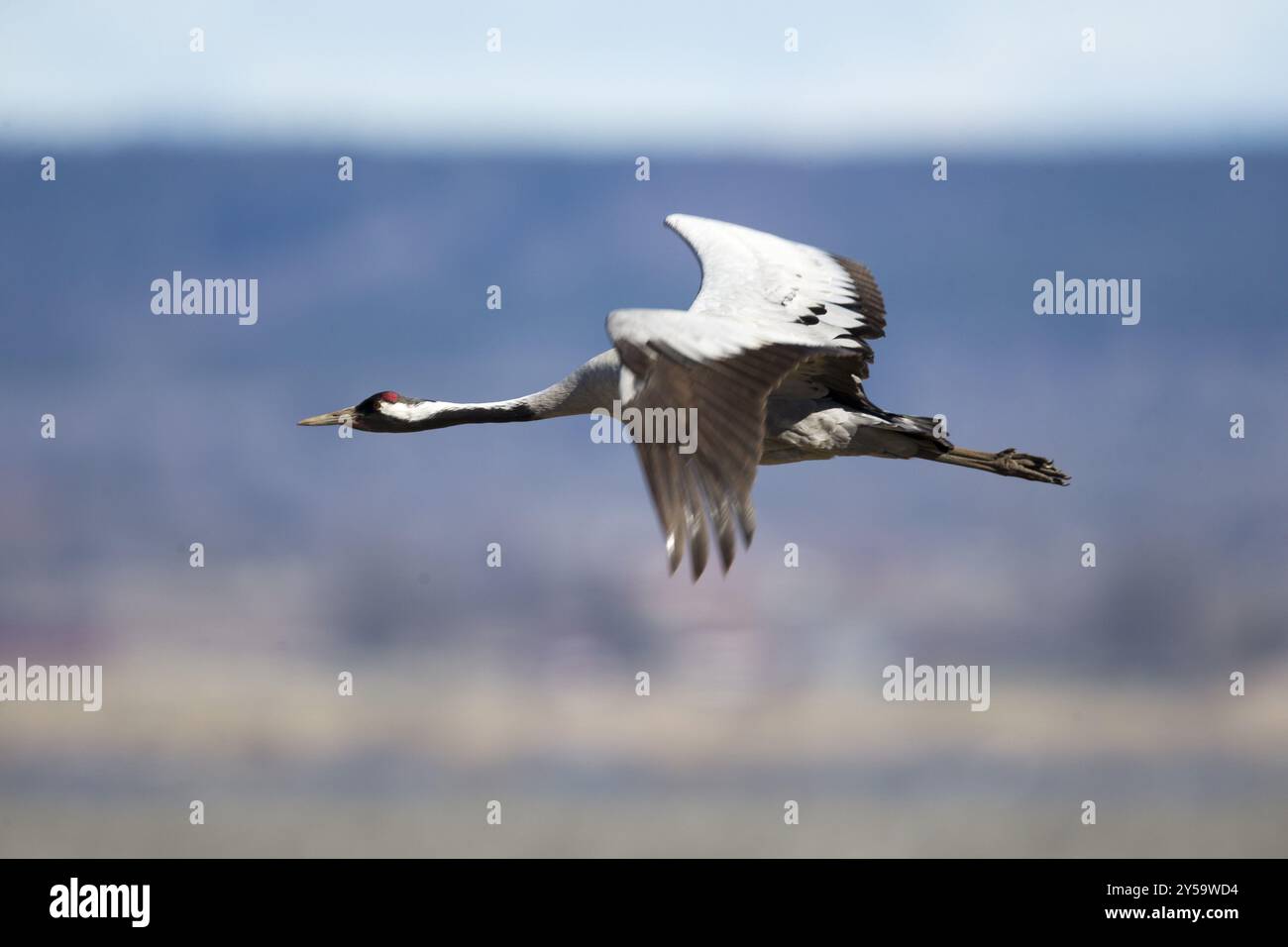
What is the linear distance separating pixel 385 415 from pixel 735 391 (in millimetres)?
3669

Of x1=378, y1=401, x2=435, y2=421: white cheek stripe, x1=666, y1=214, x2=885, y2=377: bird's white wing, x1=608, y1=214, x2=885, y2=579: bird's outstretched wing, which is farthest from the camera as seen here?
x1=378, y1=401, x2=435, y2=421: white cheek stripe

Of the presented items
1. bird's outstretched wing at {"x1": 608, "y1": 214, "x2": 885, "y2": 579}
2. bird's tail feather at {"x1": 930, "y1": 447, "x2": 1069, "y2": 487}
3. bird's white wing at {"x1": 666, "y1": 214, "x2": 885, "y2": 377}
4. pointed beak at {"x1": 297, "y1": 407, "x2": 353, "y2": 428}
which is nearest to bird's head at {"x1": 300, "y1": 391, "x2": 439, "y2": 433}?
pointed beak at {"x1": 297, "y1": 407, "x2": 353, "y2": 428}

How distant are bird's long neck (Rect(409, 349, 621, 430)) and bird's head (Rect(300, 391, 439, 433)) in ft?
0.09

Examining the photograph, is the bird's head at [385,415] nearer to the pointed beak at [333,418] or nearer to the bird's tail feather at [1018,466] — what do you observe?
the pointed beak at [333,418]

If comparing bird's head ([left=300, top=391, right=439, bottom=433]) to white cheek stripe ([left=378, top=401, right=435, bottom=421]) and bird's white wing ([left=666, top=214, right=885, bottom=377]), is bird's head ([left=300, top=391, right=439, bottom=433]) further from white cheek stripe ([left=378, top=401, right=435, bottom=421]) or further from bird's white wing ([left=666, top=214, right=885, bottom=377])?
bird's white wing ([left=666, top=214, right=885, bottom=377])

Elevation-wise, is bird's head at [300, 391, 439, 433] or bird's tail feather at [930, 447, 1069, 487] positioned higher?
bird's head at [300, 391, 439, 433]

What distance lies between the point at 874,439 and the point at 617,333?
267 centimetres

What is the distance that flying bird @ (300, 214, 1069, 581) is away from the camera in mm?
7035

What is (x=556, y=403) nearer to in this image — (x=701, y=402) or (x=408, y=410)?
(x=408, y=410)

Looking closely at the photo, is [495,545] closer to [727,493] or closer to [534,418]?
[534,418]

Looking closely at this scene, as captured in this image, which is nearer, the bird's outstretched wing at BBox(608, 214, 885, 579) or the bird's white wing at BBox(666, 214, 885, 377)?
the bird's outstretched wing at BBox(608, 214, 885, 579)

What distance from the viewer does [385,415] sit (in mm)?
10289

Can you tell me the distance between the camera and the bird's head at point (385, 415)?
1021 cm

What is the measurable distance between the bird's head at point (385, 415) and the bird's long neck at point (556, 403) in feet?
0.09
